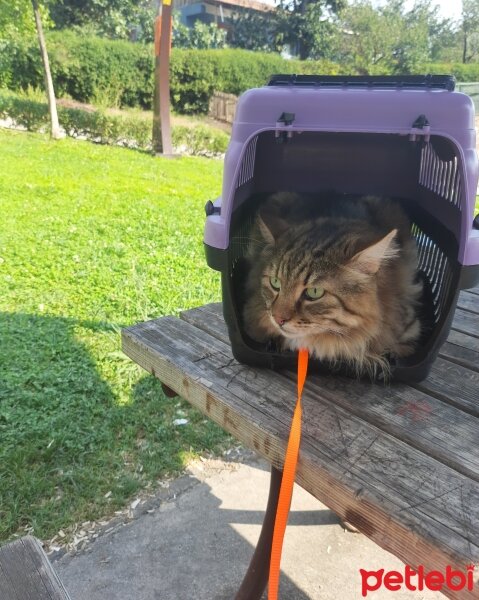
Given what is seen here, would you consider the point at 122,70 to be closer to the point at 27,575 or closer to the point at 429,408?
the point at 429,408

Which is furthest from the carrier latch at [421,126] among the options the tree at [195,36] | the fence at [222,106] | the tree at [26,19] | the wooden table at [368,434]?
the tree at [195,36]

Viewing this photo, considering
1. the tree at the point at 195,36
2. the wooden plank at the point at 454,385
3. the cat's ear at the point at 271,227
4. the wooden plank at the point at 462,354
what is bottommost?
the wooden plank at the point at 462,354

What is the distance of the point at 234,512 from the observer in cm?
237

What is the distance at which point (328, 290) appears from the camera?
4.68ft

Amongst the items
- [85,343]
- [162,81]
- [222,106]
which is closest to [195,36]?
[222,106]

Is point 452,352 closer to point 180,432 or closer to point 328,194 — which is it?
point 328,194

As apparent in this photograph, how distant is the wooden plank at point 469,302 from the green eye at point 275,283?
111 centimetres

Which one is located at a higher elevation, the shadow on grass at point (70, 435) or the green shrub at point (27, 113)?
the green shrub at point (27, 113)

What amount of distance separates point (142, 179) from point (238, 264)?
6.26m

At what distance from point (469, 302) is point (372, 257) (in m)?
1.18

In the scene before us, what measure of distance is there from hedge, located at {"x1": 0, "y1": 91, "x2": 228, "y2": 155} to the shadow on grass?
8.52m

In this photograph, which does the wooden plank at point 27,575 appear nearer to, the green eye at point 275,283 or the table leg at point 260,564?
the table leg at point 260,564

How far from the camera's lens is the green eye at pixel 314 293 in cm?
143

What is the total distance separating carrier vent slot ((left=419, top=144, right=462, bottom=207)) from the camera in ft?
4.89
